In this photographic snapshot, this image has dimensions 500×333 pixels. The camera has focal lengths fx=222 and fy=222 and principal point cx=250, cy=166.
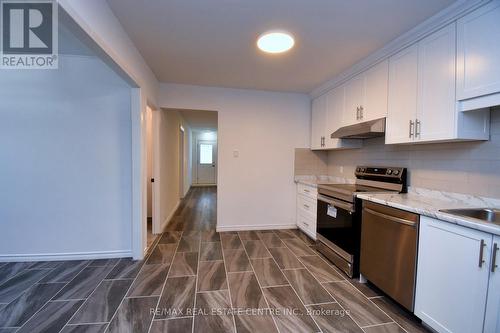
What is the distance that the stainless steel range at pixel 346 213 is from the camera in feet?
7.55

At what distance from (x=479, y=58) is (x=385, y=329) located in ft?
6.65

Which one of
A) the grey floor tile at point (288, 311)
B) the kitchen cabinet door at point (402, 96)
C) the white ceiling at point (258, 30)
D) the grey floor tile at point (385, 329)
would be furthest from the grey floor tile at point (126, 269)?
the kitchen cabinet door at point (402, 96)

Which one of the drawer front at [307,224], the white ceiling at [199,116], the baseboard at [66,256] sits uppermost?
the white ceiling at [199,116]

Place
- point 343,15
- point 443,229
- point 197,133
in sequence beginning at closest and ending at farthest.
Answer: point 443,229
point 343,15
point 197,133

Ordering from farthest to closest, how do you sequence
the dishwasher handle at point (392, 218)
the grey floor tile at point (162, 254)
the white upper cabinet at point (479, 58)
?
the grey floor tile at point (162, 254)
the dishwasher handle at point (392, 218)
the white upper cabinet at point (479, 58)

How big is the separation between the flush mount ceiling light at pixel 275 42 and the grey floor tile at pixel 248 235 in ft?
8.54

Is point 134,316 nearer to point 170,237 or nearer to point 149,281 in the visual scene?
point 149,281

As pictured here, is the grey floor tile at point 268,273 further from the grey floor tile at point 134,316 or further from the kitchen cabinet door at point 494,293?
the kitchen cabinet door at point 494,293

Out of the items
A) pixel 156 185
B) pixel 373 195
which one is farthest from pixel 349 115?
pixel 156 185

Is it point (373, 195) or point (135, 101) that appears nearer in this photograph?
point (373, 195)

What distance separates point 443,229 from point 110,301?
8.61 ft

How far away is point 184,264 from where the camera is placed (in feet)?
8.51

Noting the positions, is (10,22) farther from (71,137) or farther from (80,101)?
(71,137)

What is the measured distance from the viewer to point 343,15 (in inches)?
71.4
